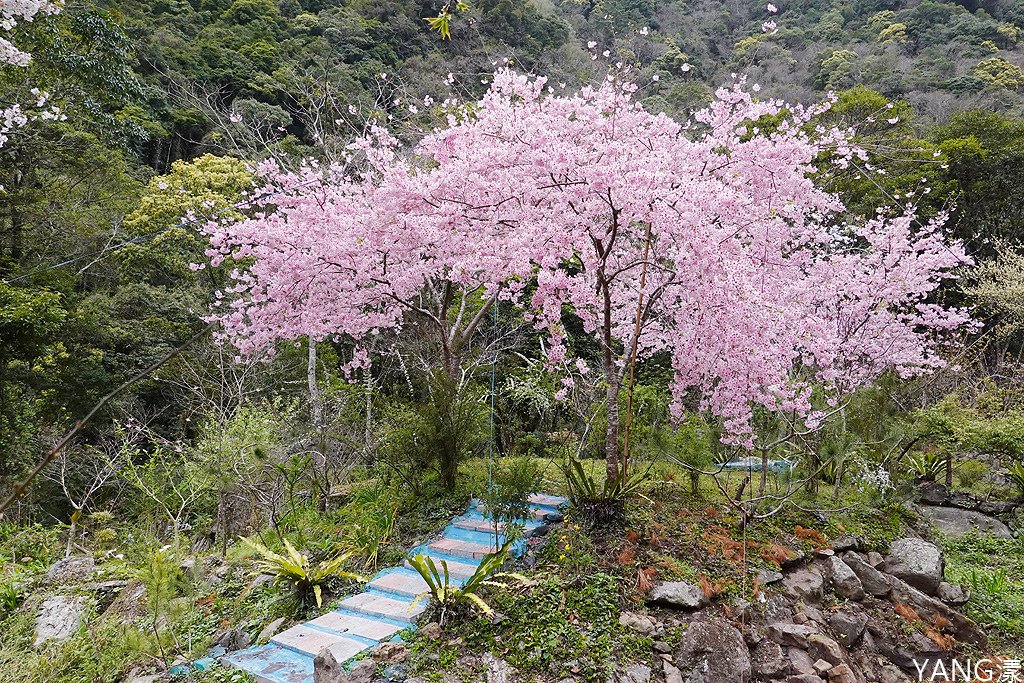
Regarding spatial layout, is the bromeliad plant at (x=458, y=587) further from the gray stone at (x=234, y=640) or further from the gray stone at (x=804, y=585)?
the gray stone at (x=804, y=585)

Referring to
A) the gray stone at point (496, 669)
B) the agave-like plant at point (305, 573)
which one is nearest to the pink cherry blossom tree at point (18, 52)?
the agave-like plant at point (305, 573)

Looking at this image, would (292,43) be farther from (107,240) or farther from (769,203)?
(769,203)

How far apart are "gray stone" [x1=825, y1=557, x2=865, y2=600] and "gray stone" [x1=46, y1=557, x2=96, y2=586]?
7665 mm

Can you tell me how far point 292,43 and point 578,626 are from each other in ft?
76.9

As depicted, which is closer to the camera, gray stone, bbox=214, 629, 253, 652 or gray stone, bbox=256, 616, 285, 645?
gray stone, bbox=214, 629, 253, 652

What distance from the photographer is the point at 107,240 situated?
13719 millimetres

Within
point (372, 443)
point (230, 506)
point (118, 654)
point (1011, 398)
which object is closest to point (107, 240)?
point (230, 506)

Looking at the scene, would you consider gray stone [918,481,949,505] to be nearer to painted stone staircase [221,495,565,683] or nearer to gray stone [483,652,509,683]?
painted stone staircase [221,495,565,683]

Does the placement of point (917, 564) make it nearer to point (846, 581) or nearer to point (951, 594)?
point (951, 594)

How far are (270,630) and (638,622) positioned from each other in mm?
2975

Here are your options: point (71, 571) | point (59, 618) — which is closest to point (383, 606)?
point (59, 618)

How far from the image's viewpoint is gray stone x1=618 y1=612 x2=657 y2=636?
470 cm

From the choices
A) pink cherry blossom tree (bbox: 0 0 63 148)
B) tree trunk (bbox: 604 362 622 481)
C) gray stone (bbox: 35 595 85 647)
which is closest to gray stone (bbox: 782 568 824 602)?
tree trunk (bbox: 604 362 622 481)

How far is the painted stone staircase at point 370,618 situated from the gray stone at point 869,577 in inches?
124
